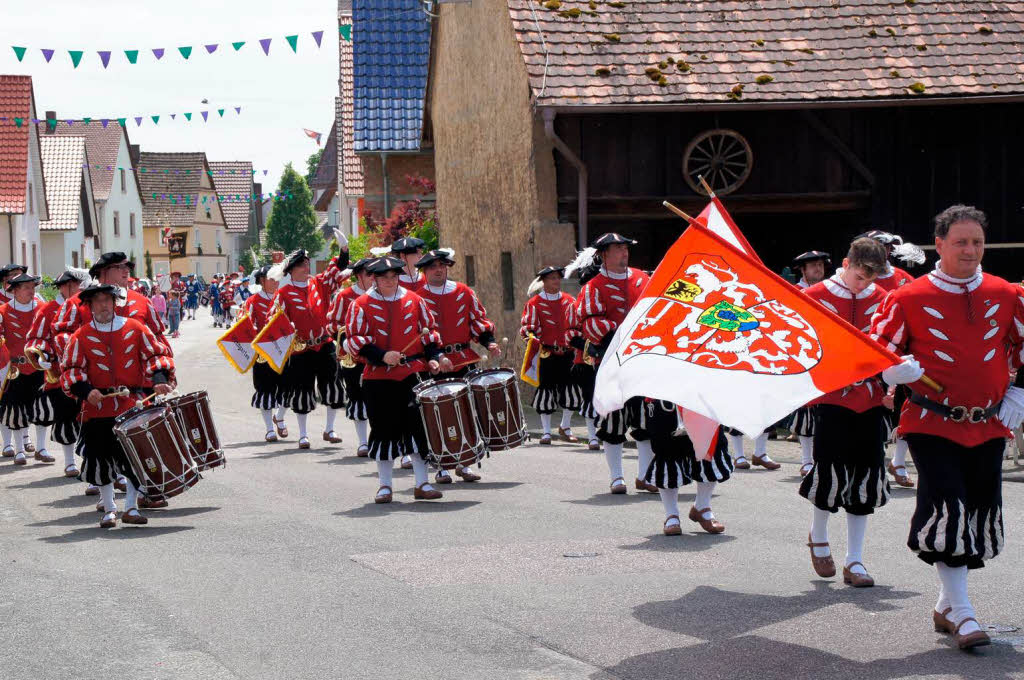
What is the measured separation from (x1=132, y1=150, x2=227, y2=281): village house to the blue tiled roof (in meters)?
55.8

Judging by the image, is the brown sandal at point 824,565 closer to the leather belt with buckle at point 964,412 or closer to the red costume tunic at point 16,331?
the leather belt with buckle at point 964,412

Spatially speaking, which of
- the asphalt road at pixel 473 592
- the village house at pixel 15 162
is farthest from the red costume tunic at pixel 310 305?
the village house at pixel 15 162

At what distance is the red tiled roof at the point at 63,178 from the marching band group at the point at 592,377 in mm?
42519

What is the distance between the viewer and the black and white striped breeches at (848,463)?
7555 mm

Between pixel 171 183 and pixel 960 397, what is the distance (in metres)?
91.4

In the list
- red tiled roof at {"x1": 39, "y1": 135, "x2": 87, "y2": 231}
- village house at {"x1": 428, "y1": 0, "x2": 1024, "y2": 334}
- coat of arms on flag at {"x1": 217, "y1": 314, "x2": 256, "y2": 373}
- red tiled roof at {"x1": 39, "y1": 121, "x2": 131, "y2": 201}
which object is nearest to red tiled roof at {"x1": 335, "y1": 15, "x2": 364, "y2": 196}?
red tiled roof at {"x1": 39, "y1": 135, "x2": 87, "y2": 231}

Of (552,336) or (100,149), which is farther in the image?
(100,149)

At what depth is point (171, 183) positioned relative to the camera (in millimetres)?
→ 93688

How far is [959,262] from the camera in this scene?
6324mm

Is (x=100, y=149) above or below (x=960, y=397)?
above

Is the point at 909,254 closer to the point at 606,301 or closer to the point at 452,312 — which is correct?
the point at 606,301

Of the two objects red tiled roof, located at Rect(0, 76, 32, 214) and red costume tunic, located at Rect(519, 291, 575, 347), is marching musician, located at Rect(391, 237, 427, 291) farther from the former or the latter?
red tiled roof, located at Rect(0, 76, 32, 214)

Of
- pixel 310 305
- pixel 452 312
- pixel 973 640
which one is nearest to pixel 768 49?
pixel 310 305

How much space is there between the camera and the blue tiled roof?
35719 millimetres
